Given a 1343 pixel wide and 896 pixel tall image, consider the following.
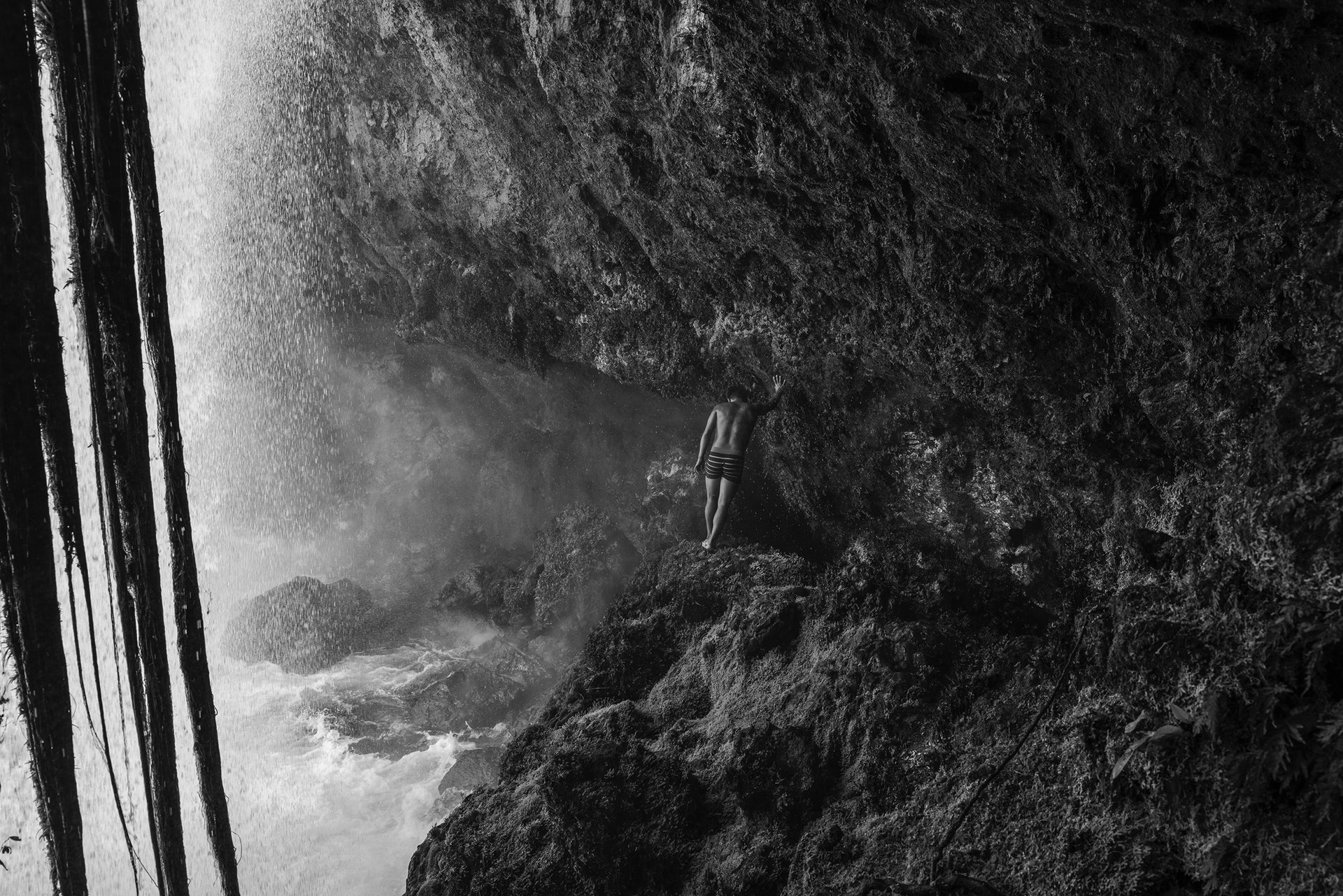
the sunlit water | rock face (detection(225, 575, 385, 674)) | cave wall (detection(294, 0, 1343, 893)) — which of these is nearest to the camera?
cave wall (detection(294, 0, 1343, 893))

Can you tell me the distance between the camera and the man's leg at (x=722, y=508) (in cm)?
739

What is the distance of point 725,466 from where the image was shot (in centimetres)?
721

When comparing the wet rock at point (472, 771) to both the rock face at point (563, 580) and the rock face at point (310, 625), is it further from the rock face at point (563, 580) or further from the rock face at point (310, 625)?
the rock face at point (310, 625)

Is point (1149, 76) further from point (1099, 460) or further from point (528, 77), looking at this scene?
point (528, 77)

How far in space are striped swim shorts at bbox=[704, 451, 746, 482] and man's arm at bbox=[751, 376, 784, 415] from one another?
1.37 ft

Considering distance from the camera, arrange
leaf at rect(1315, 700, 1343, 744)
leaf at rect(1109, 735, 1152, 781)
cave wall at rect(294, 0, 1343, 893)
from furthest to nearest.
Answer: leaf at rect(1109, 735, 1152, 781), cave wall at rect(294, 0, 1343, 893), leaf at rect(1315, 700, 1343, 744)

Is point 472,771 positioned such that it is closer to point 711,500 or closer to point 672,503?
point 672,503

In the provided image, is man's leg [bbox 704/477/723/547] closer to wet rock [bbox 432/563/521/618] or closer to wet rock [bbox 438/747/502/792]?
wet rock [bbox 438/747/502/792]

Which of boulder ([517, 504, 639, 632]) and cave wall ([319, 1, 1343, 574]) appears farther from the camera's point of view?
boulder ([517, 504, 639, 632])

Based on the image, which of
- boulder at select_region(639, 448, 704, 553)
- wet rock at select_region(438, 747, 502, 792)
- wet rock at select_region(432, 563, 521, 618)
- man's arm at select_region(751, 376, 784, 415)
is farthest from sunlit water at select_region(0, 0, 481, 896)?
man's arm at select_region(751, 376, 784, 415)

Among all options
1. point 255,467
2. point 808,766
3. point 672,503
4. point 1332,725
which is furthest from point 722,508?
point 255,467

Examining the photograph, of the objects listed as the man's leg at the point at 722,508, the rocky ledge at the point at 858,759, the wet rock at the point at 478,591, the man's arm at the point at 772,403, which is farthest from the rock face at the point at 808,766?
the wet rock at the point at 478,591

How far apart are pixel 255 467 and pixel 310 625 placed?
12.8 feet

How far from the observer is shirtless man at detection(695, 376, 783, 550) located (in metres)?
7.06
